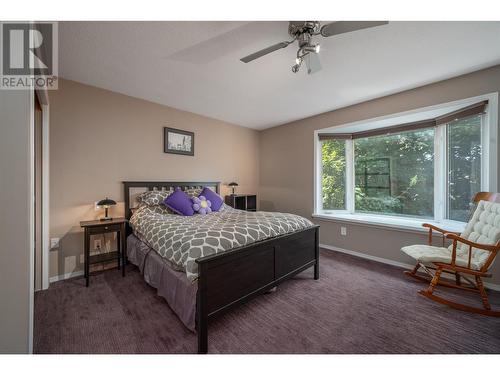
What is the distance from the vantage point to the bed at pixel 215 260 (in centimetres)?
146

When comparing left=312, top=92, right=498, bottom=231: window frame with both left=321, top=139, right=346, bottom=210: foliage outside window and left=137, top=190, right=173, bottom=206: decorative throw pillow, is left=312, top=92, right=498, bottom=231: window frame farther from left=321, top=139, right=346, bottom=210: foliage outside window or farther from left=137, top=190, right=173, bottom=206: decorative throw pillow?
left=137, top=190, right=173, bottom=206: decorative throw pillow

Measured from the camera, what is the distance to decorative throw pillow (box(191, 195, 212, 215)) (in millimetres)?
2980

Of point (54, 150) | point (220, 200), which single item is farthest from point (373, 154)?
point (54, 150)

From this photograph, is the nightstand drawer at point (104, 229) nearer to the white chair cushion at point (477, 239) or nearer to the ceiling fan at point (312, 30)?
the ceiling fan at point (312, 30)

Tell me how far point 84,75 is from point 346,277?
4.14 metres

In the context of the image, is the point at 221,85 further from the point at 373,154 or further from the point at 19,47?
the point at 373,154

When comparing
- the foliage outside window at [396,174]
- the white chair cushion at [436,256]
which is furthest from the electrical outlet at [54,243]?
the foliage outside window at [396,174]

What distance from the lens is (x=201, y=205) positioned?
10.0ft

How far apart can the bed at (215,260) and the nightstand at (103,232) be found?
136 millimetres

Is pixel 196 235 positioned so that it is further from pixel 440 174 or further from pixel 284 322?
pixel 440 174

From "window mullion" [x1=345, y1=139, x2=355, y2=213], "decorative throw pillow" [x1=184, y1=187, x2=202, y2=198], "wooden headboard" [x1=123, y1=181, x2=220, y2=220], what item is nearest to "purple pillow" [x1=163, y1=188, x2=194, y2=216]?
"decorative throw pillow" [x1=184, y1=187, x2=202, y2=198]

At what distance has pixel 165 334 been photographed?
155 cm

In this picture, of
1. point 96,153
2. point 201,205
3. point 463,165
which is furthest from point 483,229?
point 96,153

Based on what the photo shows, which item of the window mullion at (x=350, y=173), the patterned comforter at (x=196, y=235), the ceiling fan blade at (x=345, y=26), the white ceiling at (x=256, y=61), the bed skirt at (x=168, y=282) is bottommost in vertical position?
the bed skirt at (x=168, y=282)
